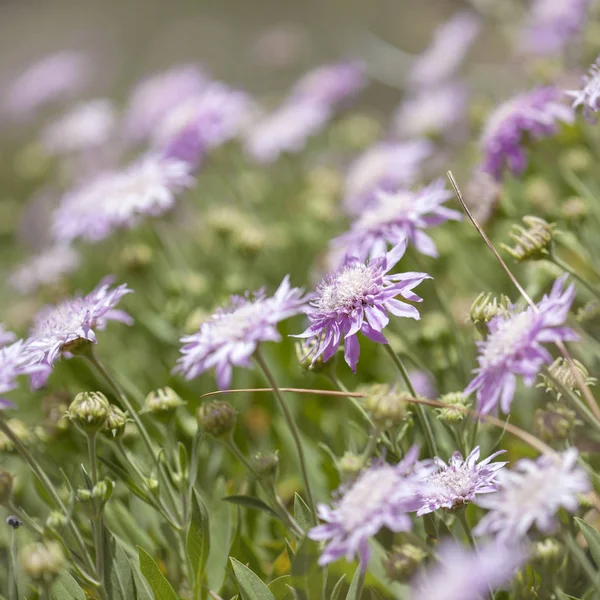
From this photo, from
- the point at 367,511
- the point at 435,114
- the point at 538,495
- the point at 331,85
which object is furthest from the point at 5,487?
the point at 331,85

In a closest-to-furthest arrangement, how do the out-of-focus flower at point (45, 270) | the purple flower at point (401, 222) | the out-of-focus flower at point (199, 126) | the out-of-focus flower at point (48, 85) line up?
the purple flower at point (401, 222)
the out-of-focus flower at point (199, 126)
the out-of-focus flower at point (45, 270)
the out-of-focus flower at point (48, 85)

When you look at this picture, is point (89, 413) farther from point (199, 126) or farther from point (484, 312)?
point (199, 126)

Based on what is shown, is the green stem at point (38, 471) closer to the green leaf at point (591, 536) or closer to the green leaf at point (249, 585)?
the green leaf at point (249, 585)

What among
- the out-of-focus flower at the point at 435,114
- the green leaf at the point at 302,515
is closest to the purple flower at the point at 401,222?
the green leaf at the point at 302,515

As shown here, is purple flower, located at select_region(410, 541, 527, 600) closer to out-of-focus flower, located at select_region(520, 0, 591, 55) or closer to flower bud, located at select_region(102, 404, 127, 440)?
flower bud, located at select_region(102, 404, 127, 440)

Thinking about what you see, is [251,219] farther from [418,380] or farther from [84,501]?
[84,501]

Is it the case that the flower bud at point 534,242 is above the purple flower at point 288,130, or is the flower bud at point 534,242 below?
below
